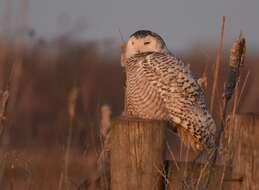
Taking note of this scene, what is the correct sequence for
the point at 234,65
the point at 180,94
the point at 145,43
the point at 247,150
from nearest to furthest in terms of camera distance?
1. the point at 247,150
2. the point at 234,65
3. the point at 180,94
4. the point at 145,43

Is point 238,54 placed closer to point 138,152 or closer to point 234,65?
point 234,65

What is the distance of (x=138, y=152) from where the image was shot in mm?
2469

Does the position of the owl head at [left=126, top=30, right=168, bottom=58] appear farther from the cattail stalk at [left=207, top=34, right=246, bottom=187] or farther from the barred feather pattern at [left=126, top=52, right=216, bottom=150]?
the cattail stalk at [left=207, top=34, right=246, bottom=187]

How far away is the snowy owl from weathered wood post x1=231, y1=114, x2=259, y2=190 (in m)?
1.14

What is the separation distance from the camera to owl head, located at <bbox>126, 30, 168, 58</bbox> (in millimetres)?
4324

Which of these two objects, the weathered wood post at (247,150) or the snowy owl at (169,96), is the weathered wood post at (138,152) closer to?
the weathered wood post at (247,150)

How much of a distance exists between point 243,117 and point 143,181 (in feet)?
1.28

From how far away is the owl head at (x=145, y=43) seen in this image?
432 centimetres

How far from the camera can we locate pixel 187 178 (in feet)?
8.21

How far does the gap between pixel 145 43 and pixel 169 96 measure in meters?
0.64

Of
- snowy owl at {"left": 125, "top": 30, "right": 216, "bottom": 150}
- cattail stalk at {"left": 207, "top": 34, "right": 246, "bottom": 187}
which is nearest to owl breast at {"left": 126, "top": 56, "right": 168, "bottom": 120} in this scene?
snowy owl at {"left": 125, "top": 30, "right": 216, "bottom": 150}

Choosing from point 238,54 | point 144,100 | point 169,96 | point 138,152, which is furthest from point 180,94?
point 138,152

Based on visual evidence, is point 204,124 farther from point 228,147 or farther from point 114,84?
point 114,84

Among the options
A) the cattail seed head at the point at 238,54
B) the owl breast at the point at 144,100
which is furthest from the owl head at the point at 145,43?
the cattail seed head at the point at 238,54
